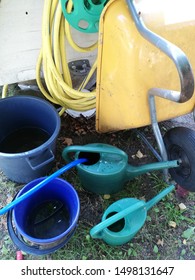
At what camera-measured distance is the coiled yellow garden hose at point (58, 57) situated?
1.20 m

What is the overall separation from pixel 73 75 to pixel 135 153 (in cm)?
58

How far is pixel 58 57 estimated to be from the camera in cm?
129

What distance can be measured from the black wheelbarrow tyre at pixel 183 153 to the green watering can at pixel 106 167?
0.22 feet

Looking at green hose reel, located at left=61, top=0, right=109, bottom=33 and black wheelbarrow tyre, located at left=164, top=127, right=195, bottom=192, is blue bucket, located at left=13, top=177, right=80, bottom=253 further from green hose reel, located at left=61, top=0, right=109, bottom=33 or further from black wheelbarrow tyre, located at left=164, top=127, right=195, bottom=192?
green hose reel, located at left=61, top=0, right=109, bottom=33

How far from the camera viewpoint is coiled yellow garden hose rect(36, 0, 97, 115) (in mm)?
1198

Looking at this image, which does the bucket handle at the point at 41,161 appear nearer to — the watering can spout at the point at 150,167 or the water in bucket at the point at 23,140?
the water in bucket at the point at 23,140

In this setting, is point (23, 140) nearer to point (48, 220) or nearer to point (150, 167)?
point (48, 220)

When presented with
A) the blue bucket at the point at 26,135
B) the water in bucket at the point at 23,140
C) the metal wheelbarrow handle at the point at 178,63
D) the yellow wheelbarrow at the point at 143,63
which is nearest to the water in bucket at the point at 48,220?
the blue bucket at the point at 26,135

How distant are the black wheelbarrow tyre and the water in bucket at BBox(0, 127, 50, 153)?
2.15 feet

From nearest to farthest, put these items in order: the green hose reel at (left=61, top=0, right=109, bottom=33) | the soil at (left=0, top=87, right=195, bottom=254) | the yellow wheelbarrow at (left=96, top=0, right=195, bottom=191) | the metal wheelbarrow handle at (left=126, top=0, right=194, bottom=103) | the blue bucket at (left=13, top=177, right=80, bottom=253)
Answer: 1. the metal wheelbarrow handle at (left=126, top=0, right=194, bottom=103)
2. the yellow wheelbarrow at (left=96, top=0, right=195, bottom=191)
3. the green hose reel at (left=61, top=0, right=109, bottom=33)
4. the blue bucket at (left=13, top=177, right=80, bottom=253)
5. the soil at (left=0, top=87, right=195, bottom=254)

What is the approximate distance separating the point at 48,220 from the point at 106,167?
387 millimetres

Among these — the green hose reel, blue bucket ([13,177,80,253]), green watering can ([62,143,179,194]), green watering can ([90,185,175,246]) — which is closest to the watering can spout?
green watering can ([62,143,179,194])

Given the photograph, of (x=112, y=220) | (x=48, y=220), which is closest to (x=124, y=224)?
(x=112, y=220)
